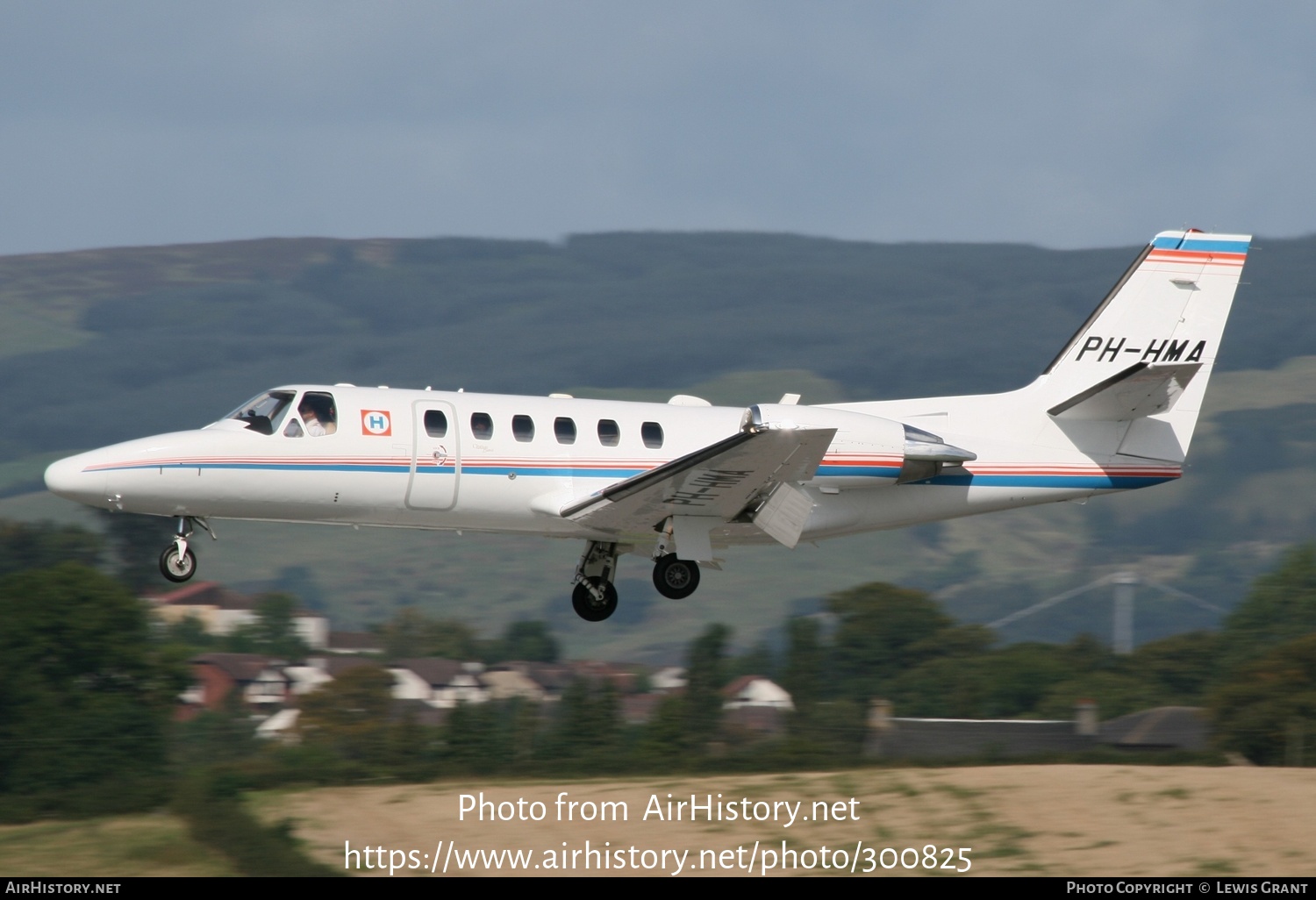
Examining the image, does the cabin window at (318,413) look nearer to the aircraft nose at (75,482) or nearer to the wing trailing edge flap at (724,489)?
the aircraft nose at (75,482)

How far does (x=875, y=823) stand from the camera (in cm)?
2047

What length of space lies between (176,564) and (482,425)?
4.07 metres

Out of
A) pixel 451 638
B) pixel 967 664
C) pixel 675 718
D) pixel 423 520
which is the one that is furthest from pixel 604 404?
pixel 451 638

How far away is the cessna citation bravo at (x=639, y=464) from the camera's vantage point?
1855 cm

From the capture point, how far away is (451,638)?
7706cm

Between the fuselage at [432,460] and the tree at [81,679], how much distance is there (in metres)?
15.3

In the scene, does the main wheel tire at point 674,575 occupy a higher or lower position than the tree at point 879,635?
lower

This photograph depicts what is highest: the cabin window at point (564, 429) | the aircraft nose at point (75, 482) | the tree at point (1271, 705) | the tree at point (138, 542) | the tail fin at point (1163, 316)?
the tree at point (138, 542)

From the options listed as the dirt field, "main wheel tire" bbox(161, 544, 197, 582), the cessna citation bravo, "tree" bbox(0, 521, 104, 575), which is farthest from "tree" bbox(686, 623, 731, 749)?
"tree" bbox(0, 521, 104, 575)

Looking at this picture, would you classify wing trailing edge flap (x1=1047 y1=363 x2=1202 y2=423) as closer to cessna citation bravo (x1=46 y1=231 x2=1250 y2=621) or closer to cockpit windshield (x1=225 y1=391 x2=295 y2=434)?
cessna citation bravo (x1=46 y1=231 x2=1250 y2=621)

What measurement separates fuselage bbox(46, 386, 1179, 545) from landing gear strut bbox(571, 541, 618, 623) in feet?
2.90

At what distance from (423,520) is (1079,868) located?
8.86m

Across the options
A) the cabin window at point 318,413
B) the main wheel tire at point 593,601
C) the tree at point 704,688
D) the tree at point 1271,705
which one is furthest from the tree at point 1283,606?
the cabin window at point 318,413

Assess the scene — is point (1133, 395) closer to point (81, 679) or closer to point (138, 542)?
point (81, 679)
